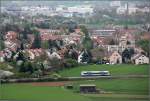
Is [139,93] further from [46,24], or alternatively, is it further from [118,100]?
[46,24]

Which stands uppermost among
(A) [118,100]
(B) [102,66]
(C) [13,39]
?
(C) [13,39]

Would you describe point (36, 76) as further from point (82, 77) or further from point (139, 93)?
point (139, 93)

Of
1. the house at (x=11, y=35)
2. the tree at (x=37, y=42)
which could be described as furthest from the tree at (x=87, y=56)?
the house at (x=11, y=35)

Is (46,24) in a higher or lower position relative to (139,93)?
higher

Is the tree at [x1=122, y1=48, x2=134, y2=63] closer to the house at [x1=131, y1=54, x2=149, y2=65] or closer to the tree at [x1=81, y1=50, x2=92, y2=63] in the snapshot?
the house at [x1=131, y1=54, x2=149, y2=65]

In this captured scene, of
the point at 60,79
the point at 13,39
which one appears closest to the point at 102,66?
the point at 60,79

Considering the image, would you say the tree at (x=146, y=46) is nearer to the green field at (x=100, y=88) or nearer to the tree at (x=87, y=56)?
the green field at (x=100, y=88)

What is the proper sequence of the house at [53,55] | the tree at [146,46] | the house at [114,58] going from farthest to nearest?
1. the house at [53,55]
2. the house at [114,58]
3. the tree at [146,46]

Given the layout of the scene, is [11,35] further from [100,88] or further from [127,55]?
[127,55]
